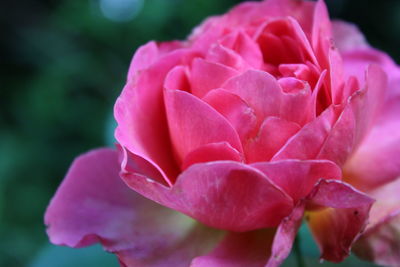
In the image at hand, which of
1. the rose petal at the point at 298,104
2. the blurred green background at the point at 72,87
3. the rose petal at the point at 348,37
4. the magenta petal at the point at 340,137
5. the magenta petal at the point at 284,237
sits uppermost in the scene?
the rose petal at the point at 298,104

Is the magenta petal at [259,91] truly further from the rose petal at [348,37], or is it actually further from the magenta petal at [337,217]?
the rose petal at [348,37]

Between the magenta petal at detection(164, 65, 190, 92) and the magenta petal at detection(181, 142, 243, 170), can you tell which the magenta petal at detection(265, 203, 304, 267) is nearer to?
the magenta petal at detection(181, 142, 243, 170)

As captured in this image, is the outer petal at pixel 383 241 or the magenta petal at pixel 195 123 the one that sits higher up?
the magenta petal at pixel 195 123

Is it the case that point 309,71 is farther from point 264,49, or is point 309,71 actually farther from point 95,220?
point 95,220

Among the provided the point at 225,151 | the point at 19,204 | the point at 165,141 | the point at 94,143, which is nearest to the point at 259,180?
the point at 225,151

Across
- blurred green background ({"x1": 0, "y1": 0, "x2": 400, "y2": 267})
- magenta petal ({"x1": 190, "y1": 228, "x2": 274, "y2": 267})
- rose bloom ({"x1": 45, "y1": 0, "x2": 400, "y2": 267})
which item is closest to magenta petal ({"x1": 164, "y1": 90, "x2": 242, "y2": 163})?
rose bloom ({"x1": 45, "y1": 0, "x2": 400, "y2": 267})

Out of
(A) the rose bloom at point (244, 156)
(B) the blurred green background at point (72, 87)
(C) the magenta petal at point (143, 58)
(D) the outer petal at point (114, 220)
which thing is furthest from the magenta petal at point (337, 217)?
(B) the blurred green background at point (72, 87)
